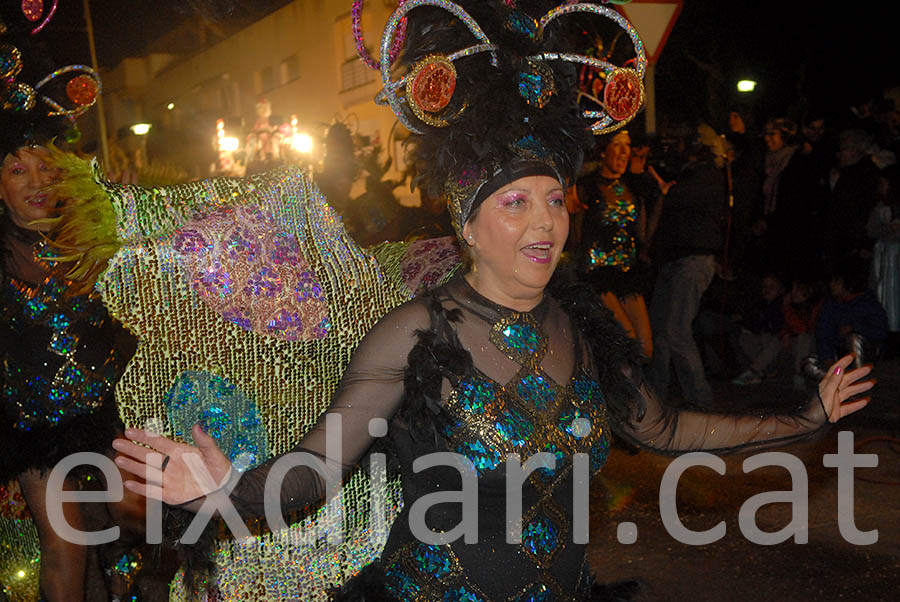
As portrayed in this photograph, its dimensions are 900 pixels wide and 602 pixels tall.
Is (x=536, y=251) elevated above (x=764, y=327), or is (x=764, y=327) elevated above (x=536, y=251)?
(x=536, y=251)

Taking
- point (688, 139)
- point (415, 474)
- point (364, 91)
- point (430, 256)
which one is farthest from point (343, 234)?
point (364, 91)

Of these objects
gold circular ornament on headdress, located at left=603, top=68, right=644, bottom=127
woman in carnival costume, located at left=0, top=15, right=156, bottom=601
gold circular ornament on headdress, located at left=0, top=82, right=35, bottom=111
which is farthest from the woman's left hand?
gold circular ornament on headdress, located at left=0, top=82, right=35, bottom=111

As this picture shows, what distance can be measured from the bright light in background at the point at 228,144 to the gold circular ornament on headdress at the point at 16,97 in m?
14.0

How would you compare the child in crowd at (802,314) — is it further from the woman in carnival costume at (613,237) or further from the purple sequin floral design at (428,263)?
the purple sequin floral design at (428,263)

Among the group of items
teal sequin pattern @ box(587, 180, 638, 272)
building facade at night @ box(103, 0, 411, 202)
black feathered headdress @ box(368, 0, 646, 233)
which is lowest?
teal sequin pattern @ box(587, 180, 638, 272)

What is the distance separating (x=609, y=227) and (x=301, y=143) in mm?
9315

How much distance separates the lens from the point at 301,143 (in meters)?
14.6

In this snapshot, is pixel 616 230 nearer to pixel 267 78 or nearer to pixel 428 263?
pixel 428 263

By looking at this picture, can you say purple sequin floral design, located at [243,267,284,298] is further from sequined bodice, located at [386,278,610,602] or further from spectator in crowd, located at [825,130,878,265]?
spectator in crowd, located at [825,130,878,265]

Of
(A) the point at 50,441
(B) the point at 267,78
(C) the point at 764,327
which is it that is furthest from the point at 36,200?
(B) the point at 267,78

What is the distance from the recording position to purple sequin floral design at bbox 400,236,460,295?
8.54 feet

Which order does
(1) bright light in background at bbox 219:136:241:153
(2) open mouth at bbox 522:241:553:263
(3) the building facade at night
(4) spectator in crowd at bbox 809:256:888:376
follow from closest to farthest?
1. (2) open mouth at bbox 522:241:553:263
2. (4) spectator in crowd at bbox 809:256:888:376
3. (3) the building facade at night
4. (1) bright light in background at bbox 219:136:241:153

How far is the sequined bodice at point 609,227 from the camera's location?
6.12 m

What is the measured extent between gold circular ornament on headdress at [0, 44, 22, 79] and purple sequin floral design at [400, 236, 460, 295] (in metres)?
1.82
